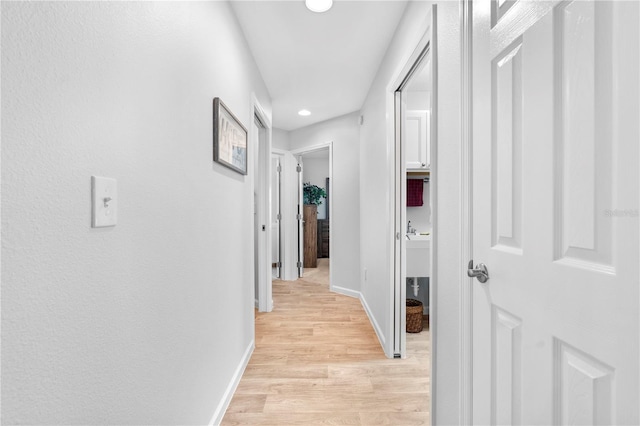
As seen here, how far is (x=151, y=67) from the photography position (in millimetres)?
1030

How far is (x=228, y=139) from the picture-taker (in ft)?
6.05

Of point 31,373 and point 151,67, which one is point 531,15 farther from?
point 31,373

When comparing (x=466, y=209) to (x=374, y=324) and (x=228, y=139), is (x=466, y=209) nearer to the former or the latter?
(x=228, y=139)

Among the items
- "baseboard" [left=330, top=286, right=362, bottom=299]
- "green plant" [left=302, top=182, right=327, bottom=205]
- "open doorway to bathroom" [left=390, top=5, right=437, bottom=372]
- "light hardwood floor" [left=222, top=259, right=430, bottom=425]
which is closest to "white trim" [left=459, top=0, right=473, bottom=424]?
"open doorway to bathroom" [left=390, top=5, right=437, bottom=372]

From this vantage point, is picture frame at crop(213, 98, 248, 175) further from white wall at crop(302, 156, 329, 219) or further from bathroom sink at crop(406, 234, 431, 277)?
white wall at crop(302, 156, 329, 219)

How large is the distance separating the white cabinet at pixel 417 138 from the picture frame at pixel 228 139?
5.23 ft

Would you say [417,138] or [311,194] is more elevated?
[417,138]

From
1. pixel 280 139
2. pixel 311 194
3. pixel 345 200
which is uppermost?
pixel 280 139

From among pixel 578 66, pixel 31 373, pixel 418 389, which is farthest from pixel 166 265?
pixel 418 389

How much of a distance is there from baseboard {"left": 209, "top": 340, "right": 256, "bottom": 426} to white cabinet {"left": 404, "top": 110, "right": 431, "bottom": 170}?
218 cm

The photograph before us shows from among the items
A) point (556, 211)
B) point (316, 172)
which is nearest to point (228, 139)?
point (556, 211)

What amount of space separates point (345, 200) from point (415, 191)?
110 centimetres

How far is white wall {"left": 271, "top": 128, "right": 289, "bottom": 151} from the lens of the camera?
16.1 ft

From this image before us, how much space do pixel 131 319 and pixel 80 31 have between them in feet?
2.47
